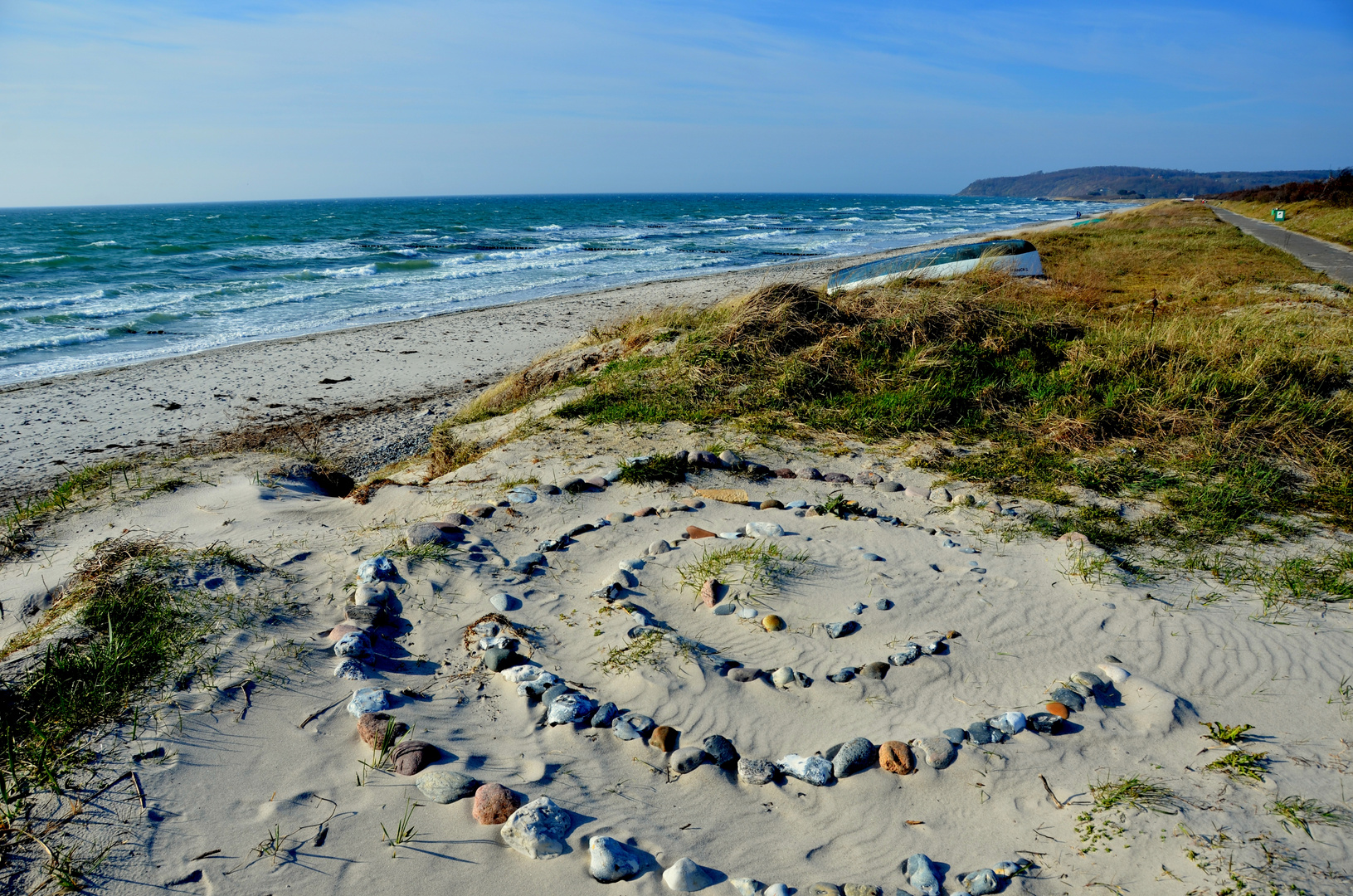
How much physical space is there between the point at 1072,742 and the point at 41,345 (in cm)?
1645

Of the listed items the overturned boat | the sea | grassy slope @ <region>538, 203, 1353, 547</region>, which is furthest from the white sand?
the sea

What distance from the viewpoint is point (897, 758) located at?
2479mm

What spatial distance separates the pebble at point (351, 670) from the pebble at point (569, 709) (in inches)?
32.8

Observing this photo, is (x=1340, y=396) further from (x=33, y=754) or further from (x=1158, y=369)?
(x=33, y=754)

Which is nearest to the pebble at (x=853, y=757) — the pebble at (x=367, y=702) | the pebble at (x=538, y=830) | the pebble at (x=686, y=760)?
the pebble at (x=686, y=760)

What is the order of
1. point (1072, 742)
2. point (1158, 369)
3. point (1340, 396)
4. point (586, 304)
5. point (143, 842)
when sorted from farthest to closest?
point (586, 304) → point (1158, 369) → point (1340, 396) → point (1072, 742) → point (143, 842)

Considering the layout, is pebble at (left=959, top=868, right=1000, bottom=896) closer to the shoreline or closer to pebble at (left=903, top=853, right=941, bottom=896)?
pebble at (left=903, top=853, right=941, bottom=896)

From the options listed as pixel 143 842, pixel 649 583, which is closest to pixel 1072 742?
pixel 649 583

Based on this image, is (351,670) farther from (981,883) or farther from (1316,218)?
(1316,218)

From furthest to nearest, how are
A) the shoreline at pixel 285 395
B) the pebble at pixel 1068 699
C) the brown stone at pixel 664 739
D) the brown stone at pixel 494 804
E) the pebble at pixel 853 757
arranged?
the shoreline at pixel 285 395, the pebble at pixel 1068 699, the brown stone at pixel 664 739, the pebble at pixel 853 757, the brown stone at pixel 494 804

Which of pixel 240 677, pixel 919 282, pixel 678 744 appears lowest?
pixel 678 744

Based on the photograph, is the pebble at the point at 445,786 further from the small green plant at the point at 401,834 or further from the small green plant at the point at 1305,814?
the small green plant at the point at 1305,814

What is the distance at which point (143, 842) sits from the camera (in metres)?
2.06

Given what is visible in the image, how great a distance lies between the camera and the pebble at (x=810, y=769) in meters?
2.42
